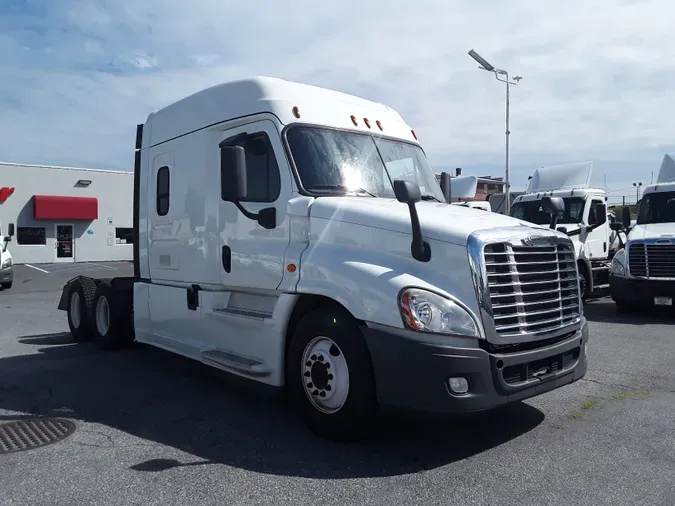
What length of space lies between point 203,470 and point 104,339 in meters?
5.05

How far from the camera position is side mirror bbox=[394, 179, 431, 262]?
4.52 m

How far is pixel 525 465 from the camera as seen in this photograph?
4.39m

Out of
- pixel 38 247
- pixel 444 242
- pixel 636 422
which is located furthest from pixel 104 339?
pixel 38 247

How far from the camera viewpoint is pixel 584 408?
5793 mm

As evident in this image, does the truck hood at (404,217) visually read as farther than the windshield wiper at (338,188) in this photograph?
No

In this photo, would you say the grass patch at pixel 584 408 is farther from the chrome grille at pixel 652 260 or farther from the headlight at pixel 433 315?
the chrome grille at pixel 652 260

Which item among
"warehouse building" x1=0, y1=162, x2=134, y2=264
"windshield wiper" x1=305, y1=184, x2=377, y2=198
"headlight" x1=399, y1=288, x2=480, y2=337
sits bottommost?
"headlight" x1=399, y1=288, x2=480, y2=337

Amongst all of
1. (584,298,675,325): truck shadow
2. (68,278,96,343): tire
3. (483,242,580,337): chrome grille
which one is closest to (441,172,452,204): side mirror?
(483,242,580,337): chrome grille

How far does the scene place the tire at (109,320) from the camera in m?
8.52

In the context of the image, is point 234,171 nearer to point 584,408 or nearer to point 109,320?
point 584,408

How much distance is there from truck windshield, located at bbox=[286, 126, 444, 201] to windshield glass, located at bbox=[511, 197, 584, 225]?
8.66 m

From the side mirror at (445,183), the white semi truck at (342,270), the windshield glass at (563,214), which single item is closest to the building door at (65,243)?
the windshield glass at (563,214)

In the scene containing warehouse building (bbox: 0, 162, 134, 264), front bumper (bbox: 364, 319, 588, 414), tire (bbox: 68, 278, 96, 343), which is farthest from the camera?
warehouse building (bbox: 0, 162, 134, 264)

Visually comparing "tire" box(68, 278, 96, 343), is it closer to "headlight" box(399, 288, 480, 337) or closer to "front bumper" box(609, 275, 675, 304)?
"headlight" box(399, 288, 480, 337)
